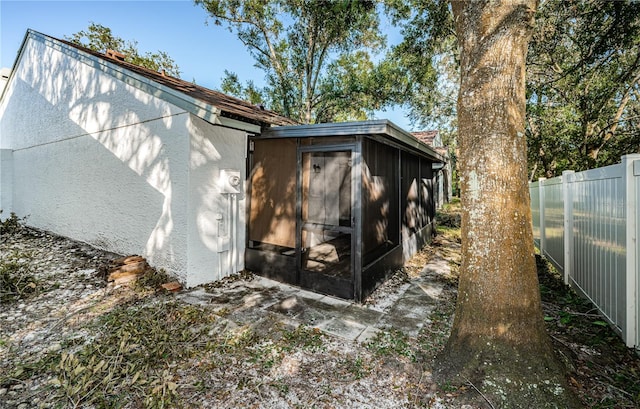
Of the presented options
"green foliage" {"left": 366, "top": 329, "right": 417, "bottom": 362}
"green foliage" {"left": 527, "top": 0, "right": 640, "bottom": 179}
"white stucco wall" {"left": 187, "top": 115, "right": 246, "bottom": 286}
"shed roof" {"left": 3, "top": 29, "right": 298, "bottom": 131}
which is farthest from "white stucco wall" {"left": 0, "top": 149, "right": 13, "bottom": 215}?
"green foliage" {"left": 527, "top": 0, "right": 640, "bottom": 179}

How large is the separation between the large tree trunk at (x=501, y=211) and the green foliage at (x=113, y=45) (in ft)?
57.7

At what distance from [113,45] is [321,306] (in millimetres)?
20681

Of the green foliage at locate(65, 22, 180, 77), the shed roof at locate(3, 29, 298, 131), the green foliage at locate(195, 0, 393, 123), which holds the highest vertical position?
the green foliage at locate(65, 22, 180, 77)

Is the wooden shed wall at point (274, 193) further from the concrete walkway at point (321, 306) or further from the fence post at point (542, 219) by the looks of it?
the fence post at point (542, 219)

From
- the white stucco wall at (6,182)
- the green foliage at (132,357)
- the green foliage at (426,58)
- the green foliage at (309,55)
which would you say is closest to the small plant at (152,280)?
the green foliage at (132,357)

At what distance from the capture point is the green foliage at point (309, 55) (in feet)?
42.1

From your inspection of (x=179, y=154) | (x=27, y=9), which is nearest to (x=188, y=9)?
(x=27, y=9)

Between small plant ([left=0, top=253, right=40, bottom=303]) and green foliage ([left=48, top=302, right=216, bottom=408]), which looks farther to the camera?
small plant ([left=0, top=253, right=40, bottom=303])

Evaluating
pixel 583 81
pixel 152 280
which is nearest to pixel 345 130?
pixel 152 280

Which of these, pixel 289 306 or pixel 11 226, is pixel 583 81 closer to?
pixel 289 306

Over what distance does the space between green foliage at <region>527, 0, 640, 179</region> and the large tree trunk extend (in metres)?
5.27

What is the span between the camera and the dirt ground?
2281mm

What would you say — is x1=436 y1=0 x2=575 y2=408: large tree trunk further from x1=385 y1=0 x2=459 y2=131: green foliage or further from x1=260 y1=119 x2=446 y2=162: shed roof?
x1=385 y1=0 x2=459 y2=131: green foliage

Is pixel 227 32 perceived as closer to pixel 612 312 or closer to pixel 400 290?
pixel 400 290
